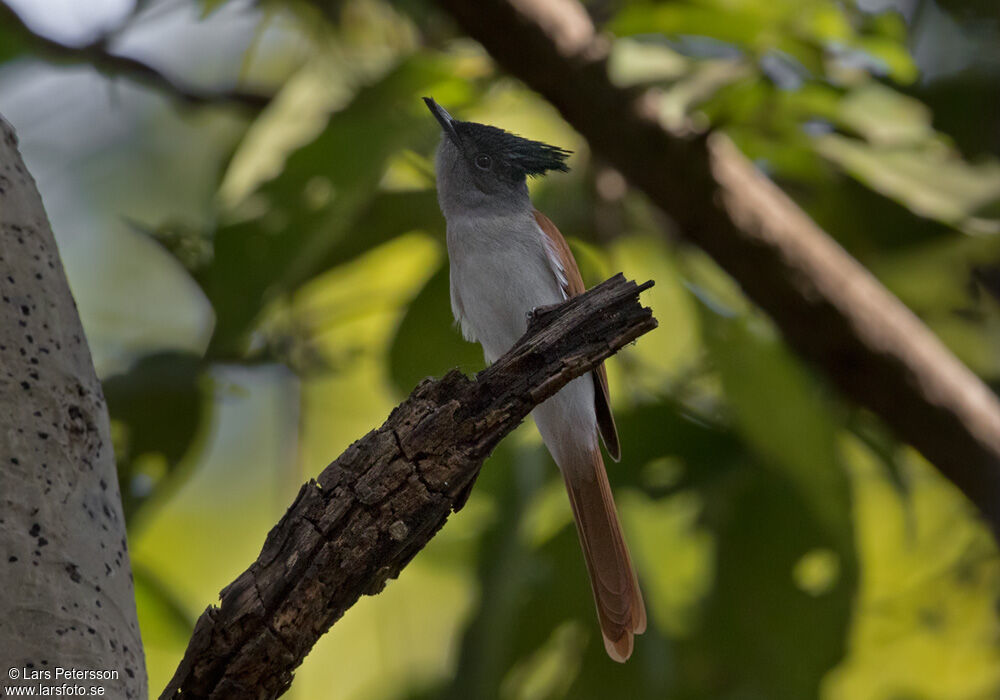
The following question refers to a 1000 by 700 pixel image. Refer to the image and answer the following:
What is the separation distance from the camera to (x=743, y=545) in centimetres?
355

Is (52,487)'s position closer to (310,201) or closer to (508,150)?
(508,150)

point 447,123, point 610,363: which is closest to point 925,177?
point 610,363

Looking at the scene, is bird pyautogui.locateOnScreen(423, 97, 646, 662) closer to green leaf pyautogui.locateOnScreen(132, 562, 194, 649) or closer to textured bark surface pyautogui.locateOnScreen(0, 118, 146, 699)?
textured bark surface pyautogui.locateOnScreen(0, 118, 146, 699)

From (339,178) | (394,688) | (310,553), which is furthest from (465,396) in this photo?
(394,688)

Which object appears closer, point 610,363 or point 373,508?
point 373,508

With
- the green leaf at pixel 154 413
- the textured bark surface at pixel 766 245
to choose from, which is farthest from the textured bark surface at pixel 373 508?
the green leaf at pixel 154 413

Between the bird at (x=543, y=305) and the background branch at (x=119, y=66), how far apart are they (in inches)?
59.8

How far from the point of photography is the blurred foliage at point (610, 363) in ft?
10.1

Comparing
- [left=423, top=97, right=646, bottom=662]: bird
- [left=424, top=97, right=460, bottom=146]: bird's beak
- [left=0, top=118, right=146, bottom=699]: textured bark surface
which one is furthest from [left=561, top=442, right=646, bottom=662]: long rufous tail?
[left=0, top=118, right=146, bottom=699]: textured bark surface

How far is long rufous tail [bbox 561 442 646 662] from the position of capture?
213 cm

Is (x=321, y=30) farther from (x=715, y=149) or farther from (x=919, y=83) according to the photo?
(x=919, y=83)

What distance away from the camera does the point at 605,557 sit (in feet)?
7.23

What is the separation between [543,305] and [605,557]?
0.55 meters

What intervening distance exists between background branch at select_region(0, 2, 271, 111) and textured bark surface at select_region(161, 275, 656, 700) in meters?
2.49
